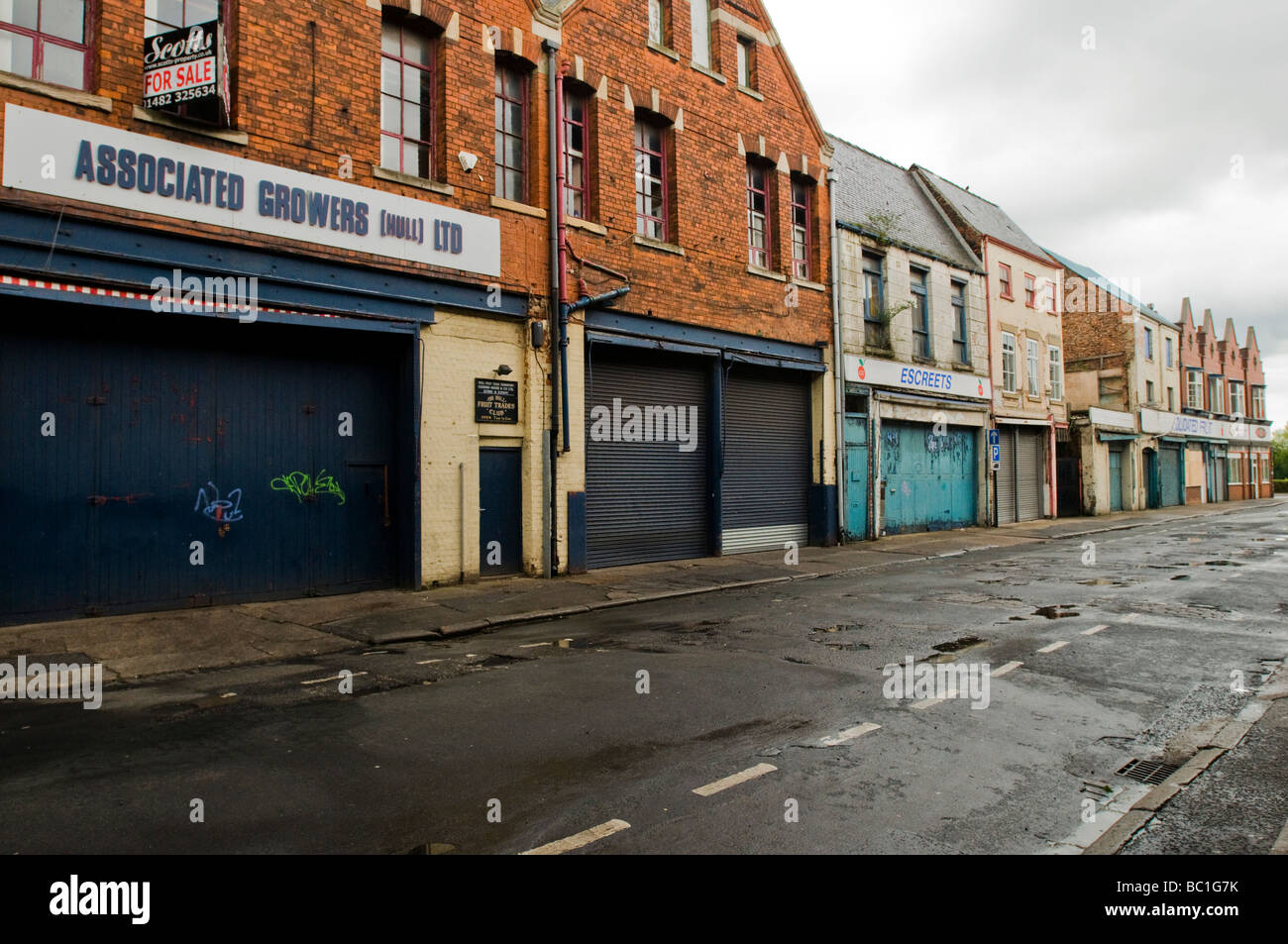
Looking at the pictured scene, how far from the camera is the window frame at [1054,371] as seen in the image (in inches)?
1193

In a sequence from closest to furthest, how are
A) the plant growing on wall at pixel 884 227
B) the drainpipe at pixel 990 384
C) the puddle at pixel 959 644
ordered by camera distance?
the puddle at pixel 959 644
the plant growing on wall at pixel 884 227
the drainpipe at pixel 990 384

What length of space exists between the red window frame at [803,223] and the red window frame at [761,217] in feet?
3.76

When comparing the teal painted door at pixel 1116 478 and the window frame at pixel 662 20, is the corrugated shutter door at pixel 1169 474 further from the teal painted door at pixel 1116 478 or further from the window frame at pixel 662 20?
the window frame at pixel 662 20

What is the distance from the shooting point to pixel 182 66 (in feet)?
30.7

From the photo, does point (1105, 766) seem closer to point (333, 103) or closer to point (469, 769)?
point (469, 769)

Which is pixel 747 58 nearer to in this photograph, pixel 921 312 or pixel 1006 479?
pixel 921 312

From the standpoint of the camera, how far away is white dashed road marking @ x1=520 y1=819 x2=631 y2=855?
3.59 m

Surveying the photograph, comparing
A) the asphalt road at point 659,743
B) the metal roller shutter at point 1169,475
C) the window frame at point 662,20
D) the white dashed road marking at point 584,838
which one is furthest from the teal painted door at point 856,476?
the metal roller shutter at point 1169,475

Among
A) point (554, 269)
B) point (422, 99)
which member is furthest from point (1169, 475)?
point (422, 99)

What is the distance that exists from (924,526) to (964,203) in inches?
498

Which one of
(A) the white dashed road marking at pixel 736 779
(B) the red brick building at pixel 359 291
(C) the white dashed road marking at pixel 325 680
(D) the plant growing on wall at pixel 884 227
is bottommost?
(A) the white dashed road marking at pixel 736 779

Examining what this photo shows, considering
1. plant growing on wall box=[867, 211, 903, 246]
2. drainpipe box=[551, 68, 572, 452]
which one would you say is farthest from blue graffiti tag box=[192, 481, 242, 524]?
plant growing on wall box=[867, 211, 903, 246]

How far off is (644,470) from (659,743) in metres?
10.8

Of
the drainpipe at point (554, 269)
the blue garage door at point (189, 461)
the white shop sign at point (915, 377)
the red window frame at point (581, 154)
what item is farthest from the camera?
the white shop sign at point (915, 377)
